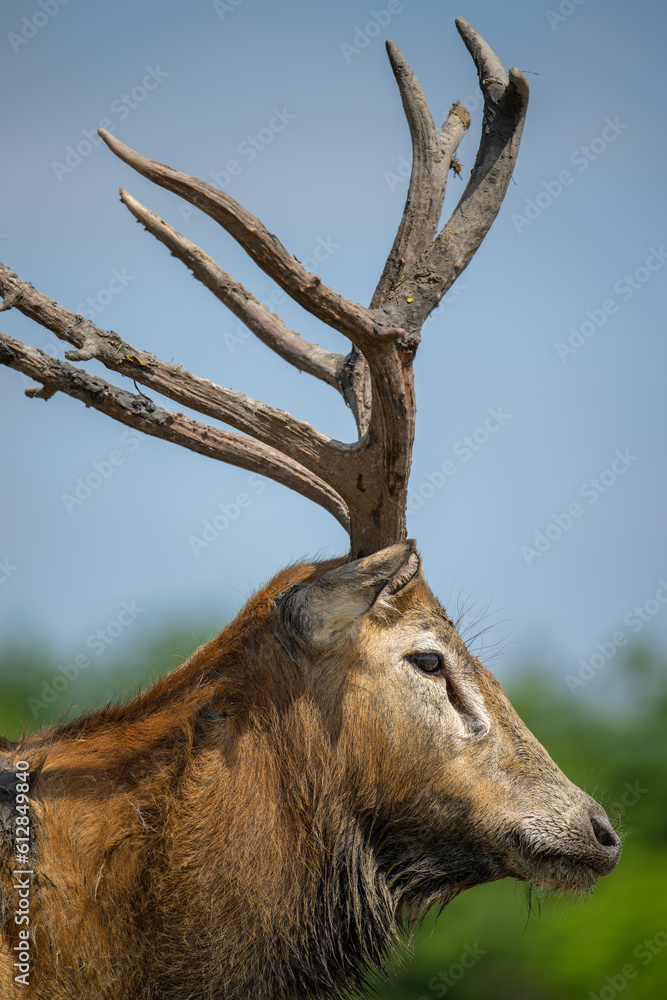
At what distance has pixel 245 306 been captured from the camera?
4.22 metres

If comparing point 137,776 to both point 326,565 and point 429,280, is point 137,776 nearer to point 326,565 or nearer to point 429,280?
point 326,565

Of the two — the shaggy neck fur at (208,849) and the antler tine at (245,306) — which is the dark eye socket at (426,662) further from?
the antler tine at (245,306)

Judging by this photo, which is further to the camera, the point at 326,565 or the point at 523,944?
the point at 523,944

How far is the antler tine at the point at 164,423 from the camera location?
11.2 ft

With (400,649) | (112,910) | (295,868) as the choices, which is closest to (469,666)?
(400,649)

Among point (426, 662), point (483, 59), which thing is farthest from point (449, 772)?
point (483, 59)

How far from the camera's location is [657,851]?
40.1 ft

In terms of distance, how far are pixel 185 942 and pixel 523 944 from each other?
34.1 ft

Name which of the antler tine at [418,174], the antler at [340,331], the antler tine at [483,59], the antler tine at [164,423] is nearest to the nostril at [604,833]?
the antler at [340,331]

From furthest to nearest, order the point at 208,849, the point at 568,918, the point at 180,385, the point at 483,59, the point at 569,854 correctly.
→ the point at 568,918, the point at 483,59, the point at 180,385, the point at 569,854, the point at 208,849

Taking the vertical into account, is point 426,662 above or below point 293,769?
above

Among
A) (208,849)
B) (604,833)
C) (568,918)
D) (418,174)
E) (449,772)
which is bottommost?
(568,918)

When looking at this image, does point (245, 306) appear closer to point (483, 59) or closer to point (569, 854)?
point (483, 59)

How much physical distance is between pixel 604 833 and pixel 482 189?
2.91 metres
